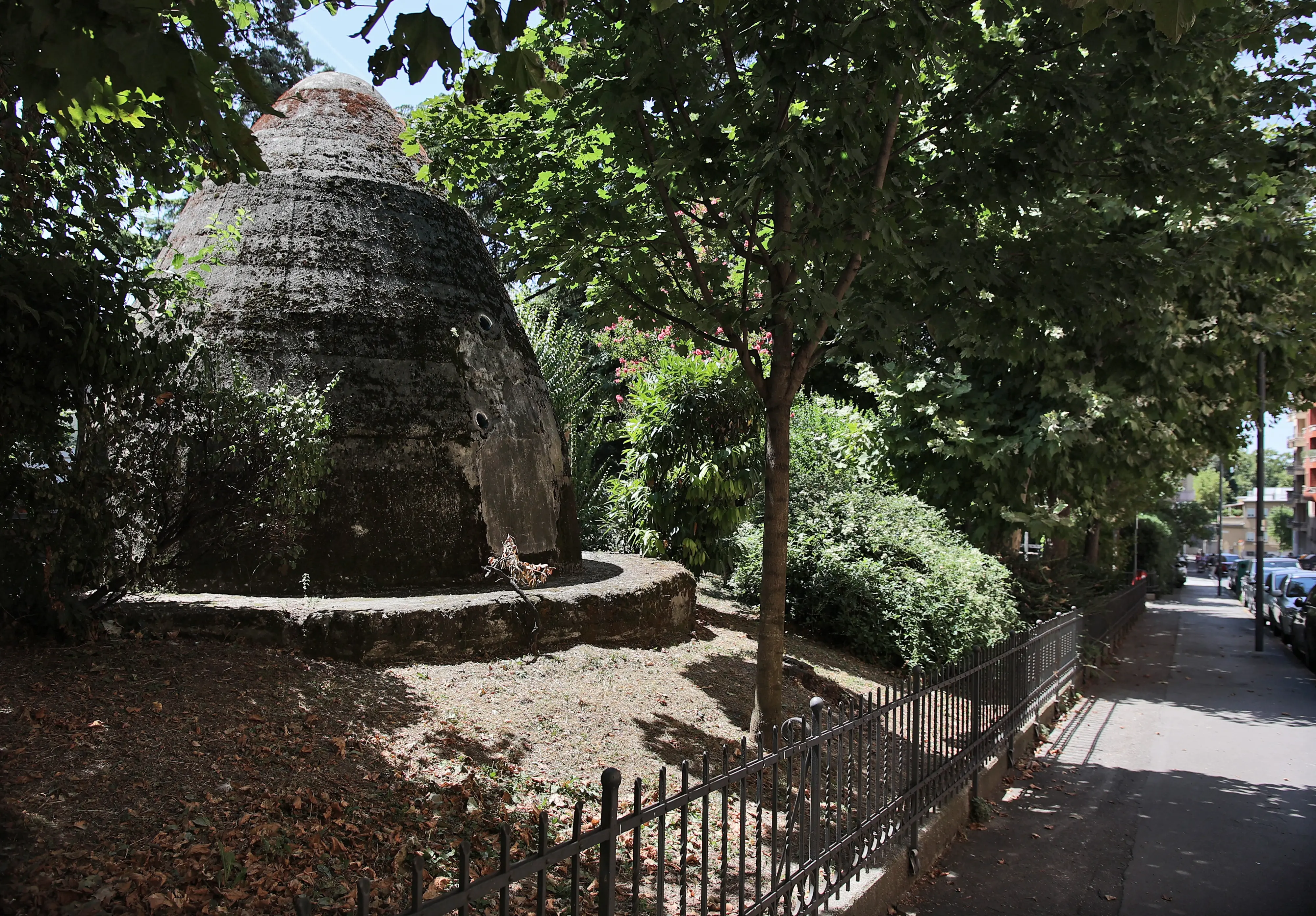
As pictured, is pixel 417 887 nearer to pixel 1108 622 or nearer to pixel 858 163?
pixel 858 163

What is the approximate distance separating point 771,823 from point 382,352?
490 cm

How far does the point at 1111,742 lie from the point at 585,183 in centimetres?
758

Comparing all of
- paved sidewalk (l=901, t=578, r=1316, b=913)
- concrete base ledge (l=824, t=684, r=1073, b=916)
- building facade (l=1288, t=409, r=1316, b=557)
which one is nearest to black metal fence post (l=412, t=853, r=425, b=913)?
concrete base ledge (l=824, t=684, r=1073, b=916)

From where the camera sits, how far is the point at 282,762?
4.40 m

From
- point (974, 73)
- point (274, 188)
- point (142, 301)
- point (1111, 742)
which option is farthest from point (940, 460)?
point (142, 301)

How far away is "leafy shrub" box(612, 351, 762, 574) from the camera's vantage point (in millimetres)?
11094

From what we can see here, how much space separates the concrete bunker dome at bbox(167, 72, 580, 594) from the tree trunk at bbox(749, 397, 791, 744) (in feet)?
7.97

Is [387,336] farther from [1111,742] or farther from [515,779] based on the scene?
[1111,742]

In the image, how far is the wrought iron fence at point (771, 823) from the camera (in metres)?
2.66

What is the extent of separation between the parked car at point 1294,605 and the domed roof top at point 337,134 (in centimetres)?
1645

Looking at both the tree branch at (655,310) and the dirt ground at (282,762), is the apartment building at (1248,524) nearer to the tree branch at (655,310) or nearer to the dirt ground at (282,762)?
the tree branch at (655,310)

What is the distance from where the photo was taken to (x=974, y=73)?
645 centimetres

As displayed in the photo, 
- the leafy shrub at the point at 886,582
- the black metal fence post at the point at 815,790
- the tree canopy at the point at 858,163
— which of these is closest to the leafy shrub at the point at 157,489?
the tree canopy at the point at 858,163

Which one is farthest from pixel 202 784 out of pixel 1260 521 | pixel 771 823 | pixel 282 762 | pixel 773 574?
pixel 1260 521
